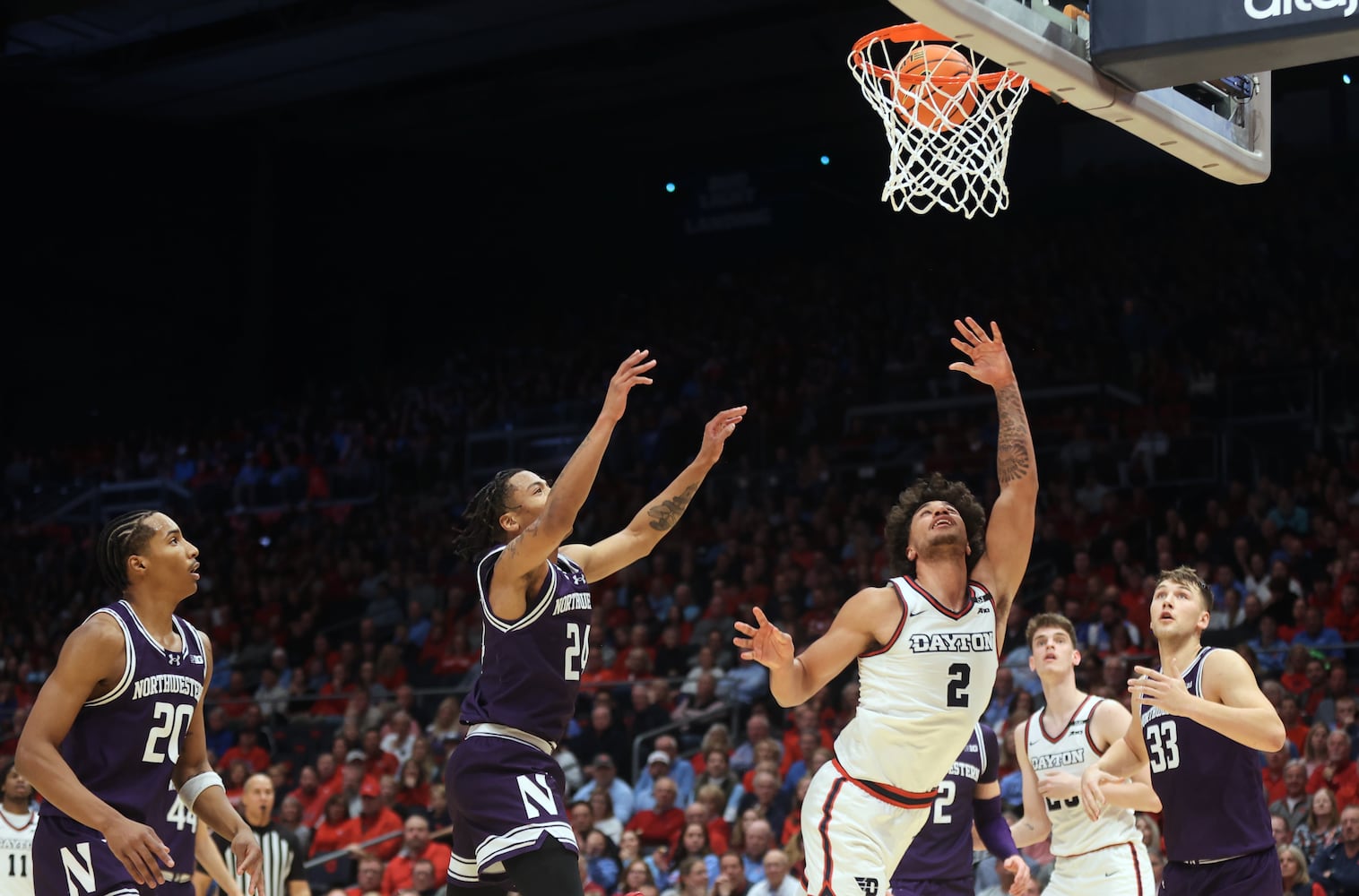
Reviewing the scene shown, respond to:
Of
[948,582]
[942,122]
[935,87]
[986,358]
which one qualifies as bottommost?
[948,582]

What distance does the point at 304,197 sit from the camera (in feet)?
88.2

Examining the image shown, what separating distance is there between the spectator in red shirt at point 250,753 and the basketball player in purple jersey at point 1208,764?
10.0 meters

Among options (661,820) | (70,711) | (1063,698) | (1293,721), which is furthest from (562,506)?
(661,820)

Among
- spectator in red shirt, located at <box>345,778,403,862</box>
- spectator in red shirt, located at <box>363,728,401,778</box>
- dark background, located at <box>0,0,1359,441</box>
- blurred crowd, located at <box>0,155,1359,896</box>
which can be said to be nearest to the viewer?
blurred crowd, located at <box>0,155,1359,896</box>

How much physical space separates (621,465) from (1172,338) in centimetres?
651

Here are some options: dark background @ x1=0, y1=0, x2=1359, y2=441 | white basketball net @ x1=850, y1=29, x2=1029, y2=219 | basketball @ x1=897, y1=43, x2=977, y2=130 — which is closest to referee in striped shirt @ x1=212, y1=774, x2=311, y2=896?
white basketball net @ x1=850, y1=29, x2=1029, y2=219

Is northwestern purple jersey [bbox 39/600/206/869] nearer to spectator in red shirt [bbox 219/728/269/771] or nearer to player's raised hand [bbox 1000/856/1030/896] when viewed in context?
player's raised hand [bbox 1000/856/1030/896]

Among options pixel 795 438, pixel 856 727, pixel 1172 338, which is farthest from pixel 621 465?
pixel 856 727

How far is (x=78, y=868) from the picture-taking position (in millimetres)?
4777

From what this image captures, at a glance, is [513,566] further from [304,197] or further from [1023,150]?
[304,197]

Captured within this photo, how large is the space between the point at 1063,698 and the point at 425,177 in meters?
20.9

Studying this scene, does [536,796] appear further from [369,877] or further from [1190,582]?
[369,877]

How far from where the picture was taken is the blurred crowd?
38.2 feet

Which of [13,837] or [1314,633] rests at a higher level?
[1314,633]
